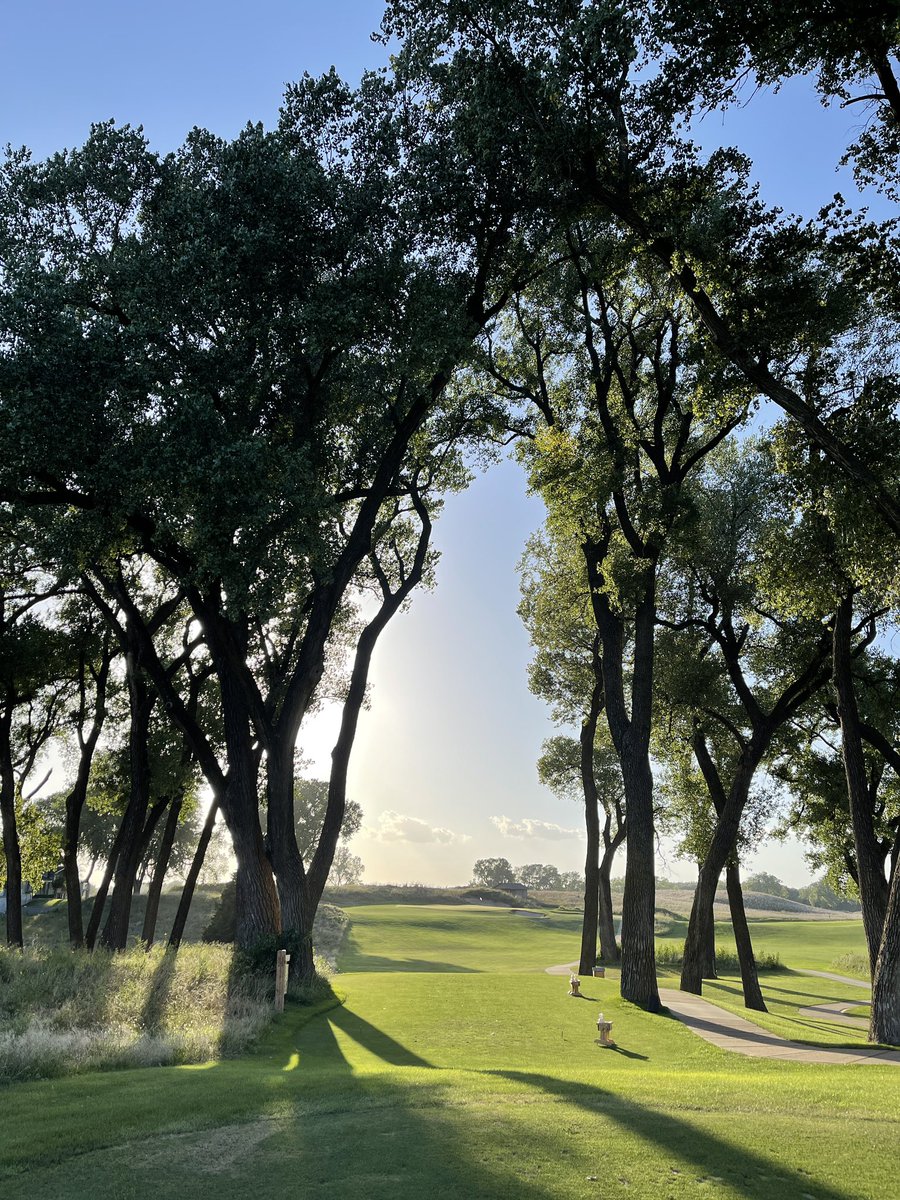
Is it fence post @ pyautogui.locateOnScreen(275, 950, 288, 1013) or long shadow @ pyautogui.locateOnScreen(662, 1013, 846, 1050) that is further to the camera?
fence post @ pyautogui.locateOnScreen(275, 950, 288, 1013)

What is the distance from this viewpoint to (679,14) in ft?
42.3

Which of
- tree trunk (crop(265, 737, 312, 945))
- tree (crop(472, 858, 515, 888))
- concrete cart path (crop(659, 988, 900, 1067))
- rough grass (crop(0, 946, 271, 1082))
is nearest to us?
rough grass (crop(0, 946, 271, 1082))

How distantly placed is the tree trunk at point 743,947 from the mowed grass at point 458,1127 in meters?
13.7

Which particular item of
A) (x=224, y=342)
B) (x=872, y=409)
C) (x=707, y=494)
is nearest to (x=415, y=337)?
(x=224, y=342)

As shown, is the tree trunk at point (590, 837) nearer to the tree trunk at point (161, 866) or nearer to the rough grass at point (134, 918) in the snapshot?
the tree trunk at point (161, 866)

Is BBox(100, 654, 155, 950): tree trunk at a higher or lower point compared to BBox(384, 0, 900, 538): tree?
lower

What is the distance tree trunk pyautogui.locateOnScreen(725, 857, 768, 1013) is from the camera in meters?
25.6

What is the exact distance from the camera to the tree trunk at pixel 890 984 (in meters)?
16.3

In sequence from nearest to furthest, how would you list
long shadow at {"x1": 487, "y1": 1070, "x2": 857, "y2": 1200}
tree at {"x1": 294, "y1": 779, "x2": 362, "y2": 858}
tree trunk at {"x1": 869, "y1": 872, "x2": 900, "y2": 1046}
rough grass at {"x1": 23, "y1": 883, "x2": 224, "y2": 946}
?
1. long shadow at {"x1": 487, "y1": 1070, "x2": 857, "y2": 1200}
2. tree trunk at {"x1": 869, "y1": 872, "x2": 900, "y2": 1046}
3. rough grass at {"x1": 23, "y1": 883, "x2": 224, "y2": 946}
4. tree at {"x1": 294, "y1": 779, "x2": 362, "y2": 858}

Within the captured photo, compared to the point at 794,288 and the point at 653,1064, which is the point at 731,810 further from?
the point at 794,288

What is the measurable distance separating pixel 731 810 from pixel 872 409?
42.7ft

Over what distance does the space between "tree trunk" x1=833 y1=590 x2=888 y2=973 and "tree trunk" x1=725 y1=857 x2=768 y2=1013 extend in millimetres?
6627

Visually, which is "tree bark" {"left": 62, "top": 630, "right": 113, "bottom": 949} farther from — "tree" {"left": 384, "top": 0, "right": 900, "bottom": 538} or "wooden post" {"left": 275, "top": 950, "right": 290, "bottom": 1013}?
"tree" {"left": 384, "top": 0, "right": 900, "bottom": 538}

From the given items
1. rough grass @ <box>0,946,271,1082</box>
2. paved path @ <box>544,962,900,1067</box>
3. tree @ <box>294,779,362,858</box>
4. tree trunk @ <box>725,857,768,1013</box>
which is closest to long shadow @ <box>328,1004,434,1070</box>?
rough grass @ <box>0,946,271,1082</box>
